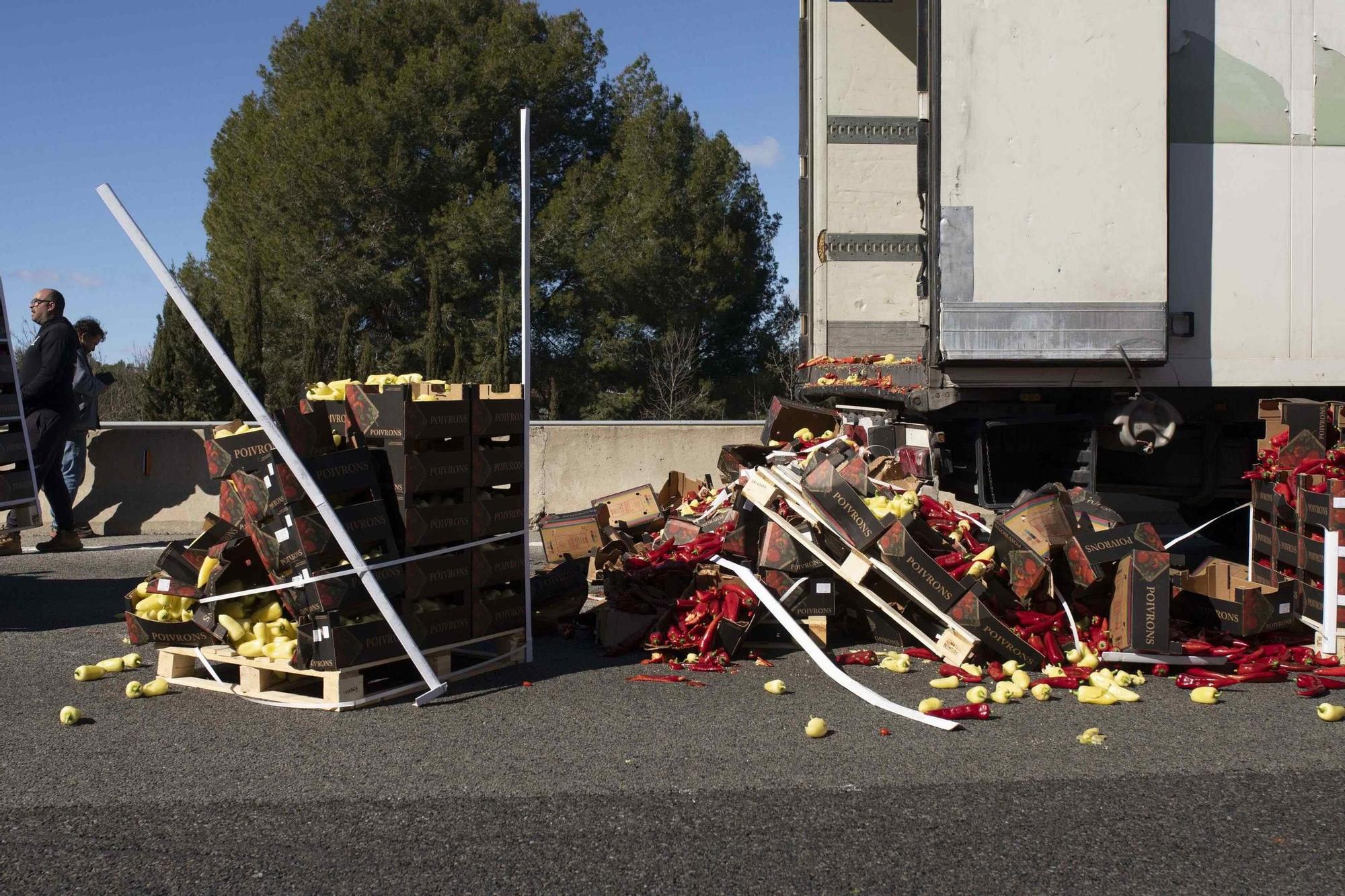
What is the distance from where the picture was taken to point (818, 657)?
579cm

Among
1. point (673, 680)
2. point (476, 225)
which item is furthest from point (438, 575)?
point (476, 225)

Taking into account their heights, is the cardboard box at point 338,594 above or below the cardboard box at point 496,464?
below

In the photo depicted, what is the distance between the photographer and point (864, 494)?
652 cm

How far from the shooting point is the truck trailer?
6660mm

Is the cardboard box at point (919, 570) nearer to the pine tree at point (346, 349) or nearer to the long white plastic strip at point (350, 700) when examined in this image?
the long white plastic strip at point (350, 700)

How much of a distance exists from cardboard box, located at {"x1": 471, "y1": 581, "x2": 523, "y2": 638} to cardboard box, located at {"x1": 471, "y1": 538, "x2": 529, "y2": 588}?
53 millimetres

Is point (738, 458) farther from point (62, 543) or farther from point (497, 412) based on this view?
point (62, 543)

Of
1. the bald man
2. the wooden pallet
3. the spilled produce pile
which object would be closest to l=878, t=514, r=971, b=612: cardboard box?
the spilled produce pile

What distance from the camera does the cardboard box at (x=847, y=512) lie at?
590 cm

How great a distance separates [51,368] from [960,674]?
7459 millimetres

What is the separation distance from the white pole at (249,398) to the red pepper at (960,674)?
2.70 meters

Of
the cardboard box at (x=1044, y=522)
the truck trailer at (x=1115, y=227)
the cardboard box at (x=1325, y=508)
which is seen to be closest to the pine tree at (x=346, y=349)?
the truck trailer at (x=1115, y=227)

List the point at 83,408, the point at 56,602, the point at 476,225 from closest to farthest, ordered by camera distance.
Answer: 1. the point at 56,602
2. the point at 83,408
3. the point at 476,225

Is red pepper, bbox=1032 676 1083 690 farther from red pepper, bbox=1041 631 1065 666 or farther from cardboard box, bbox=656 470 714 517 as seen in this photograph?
cardboard box, bbox=656 470 714 517
